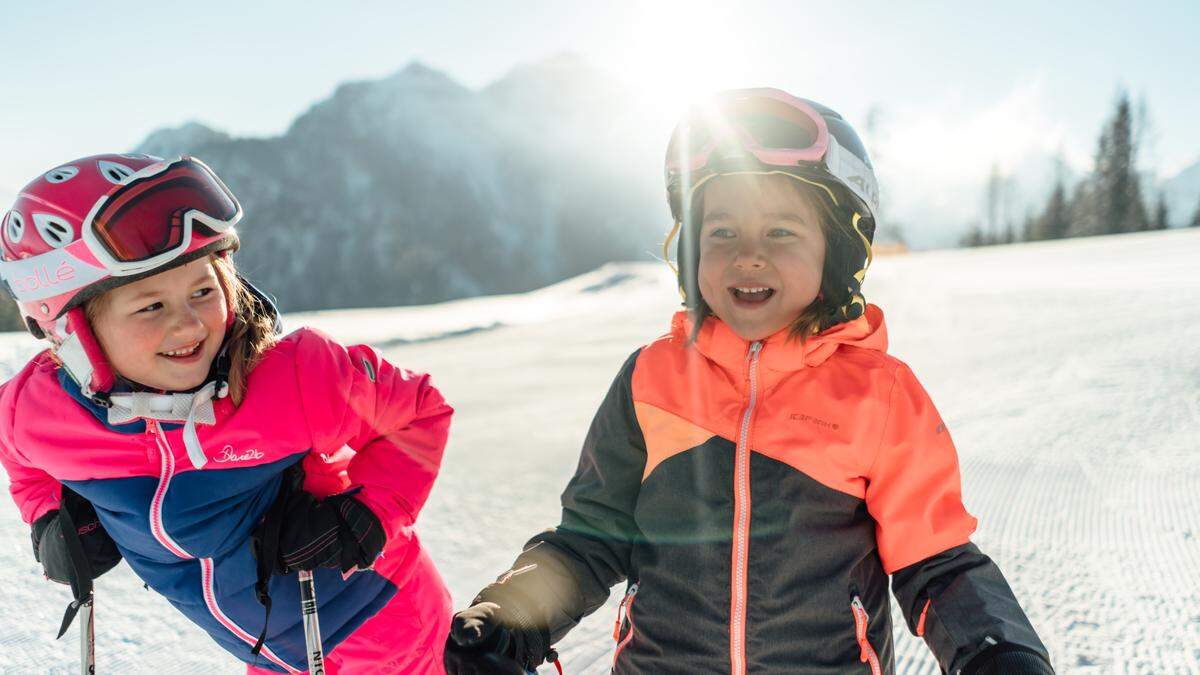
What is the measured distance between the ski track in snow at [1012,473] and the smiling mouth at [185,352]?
49.3 inches

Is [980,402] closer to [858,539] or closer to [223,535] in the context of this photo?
[858,539]

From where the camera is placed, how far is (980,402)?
175 inches

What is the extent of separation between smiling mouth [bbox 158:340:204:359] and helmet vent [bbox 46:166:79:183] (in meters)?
0.45

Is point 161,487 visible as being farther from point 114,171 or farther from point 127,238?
point 114,171

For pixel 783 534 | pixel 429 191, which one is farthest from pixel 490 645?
pixel 429 191

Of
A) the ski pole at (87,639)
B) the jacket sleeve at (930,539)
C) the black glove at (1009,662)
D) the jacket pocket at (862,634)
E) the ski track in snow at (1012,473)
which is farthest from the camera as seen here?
the ski track in snow at (1012,473)

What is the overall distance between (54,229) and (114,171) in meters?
0.18

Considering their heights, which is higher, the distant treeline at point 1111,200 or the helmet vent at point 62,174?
the helmet vent at point 62,174

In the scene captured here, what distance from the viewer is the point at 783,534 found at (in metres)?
1.40

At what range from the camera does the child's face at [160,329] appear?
1505 millimetres

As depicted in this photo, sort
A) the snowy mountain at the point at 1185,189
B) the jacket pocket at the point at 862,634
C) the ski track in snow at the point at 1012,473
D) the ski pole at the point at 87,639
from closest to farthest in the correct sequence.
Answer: the jacket pocket at the point at 862,634 < the ski pole at the point at 87,639 < the ski track in snow at the point at 1012,473 < the snowy mountain at the point at 1185,189

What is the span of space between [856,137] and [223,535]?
1.88 metres

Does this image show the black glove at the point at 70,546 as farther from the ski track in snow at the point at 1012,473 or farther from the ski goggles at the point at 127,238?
the ski track in snow at the point at 1012,473

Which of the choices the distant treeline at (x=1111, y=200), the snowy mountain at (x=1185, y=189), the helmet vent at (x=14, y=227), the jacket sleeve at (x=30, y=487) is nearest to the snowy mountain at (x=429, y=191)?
the distant treeline at (x=1111, y=200)
